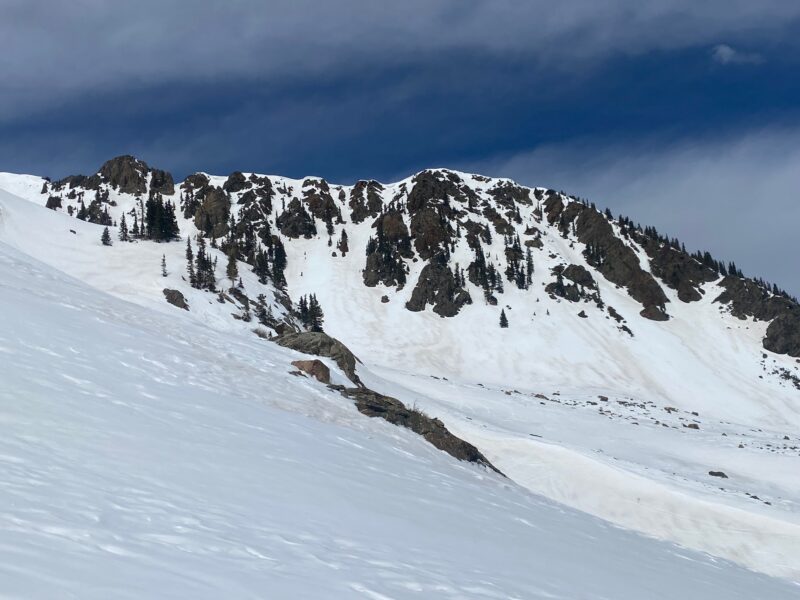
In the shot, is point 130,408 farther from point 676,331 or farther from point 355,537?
point 676,331

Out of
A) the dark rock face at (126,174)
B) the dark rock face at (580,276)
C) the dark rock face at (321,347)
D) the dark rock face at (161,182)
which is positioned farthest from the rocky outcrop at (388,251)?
the dark rock face at (321,347)

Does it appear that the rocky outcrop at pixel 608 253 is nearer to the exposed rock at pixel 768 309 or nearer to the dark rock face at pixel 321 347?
the exposed rock at pixel 768 309

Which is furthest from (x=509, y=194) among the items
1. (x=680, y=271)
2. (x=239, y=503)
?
(x=239, y=503)

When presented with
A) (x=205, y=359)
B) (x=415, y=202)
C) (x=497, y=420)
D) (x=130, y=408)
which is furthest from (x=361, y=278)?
(x=130, y=408)

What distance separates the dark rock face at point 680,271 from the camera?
3994 inches

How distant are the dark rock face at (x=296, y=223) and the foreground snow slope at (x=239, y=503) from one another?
102 meters

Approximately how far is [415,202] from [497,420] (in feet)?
299

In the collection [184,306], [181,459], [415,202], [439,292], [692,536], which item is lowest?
[692,536]

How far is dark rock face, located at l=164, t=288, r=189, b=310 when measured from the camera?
39094mm

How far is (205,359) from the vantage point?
15711mm

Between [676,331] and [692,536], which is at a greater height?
[676,331]

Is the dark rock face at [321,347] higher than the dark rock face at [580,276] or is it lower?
lower

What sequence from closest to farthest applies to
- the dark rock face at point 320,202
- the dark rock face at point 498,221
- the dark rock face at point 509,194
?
Answer: the dark rock face at point 498,221 → the dark rock face at point 320,202 → the dark rock face at point 509,194

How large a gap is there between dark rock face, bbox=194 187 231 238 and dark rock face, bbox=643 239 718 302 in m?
80.9
